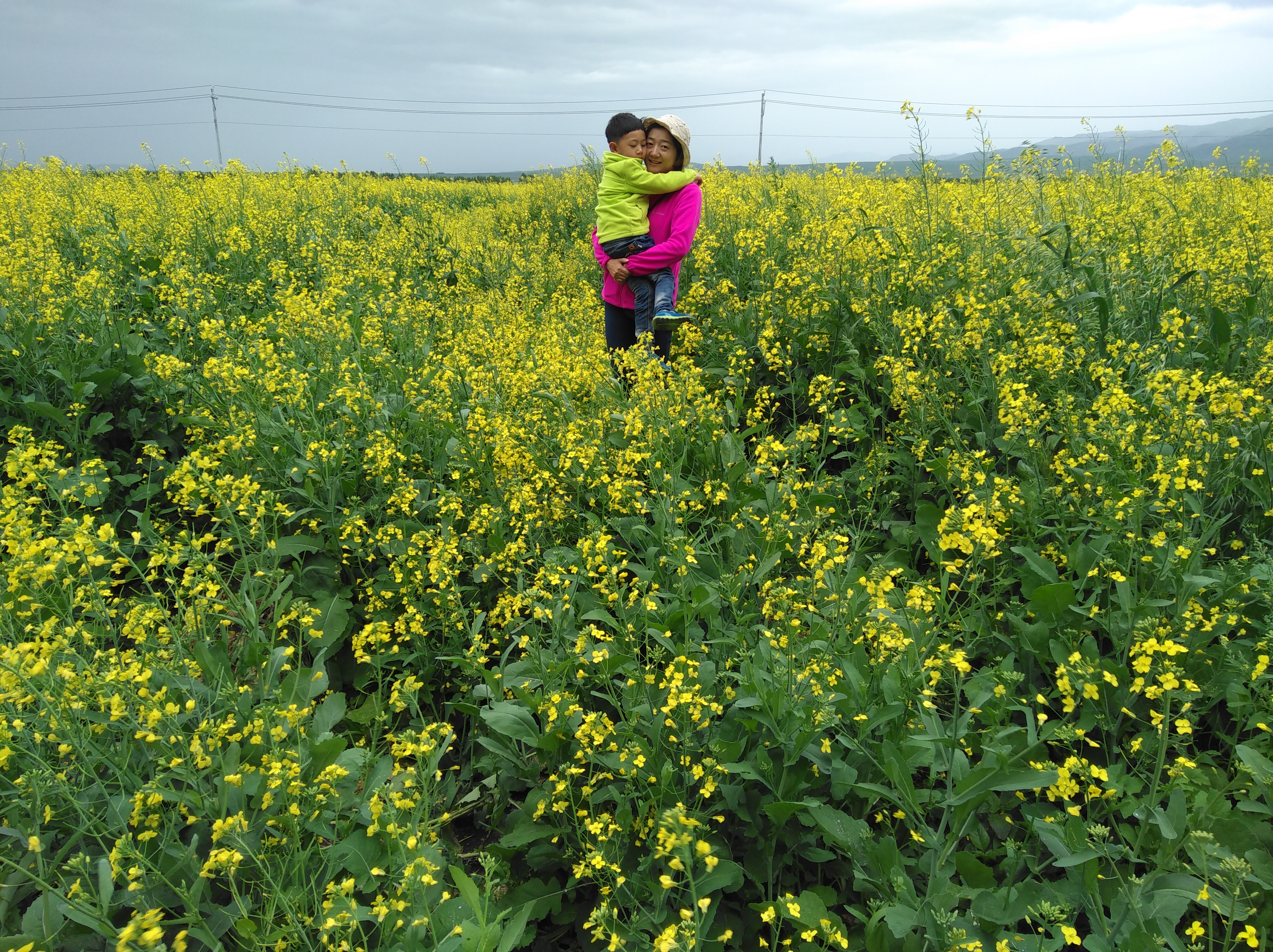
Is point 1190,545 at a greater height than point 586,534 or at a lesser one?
greater

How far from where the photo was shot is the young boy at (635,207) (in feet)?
15.5

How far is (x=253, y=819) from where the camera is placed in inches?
69.4

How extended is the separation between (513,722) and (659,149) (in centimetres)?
412

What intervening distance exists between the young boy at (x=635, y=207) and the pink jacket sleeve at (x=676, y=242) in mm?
58

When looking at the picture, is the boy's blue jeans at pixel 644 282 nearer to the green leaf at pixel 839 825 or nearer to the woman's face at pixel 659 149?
the woman's face at pixel 659 149

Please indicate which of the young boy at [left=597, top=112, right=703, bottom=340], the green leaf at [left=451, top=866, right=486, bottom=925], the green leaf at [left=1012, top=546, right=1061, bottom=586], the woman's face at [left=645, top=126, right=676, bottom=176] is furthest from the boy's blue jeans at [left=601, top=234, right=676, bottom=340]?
the green leaf at [left=451, top=866, right=486, bottom=925]

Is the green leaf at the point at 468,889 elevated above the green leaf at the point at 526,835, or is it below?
above

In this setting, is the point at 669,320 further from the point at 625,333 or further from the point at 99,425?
the point at 99,425

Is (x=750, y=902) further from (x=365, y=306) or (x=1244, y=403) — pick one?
(x=365, y=306)

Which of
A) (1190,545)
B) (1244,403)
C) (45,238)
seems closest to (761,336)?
(1244,403)

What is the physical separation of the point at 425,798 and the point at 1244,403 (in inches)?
145

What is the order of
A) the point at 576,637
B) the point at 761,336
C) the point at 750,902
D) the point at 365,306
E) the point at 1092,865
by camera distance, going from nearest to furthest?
the point at 1092,865
the point at 750,902
the point at 576,637
the point at 761,336
the point at 365,306

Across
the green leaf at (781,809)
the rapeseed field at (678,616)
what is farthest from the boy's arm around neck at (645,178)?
the green leaf at (781,809)

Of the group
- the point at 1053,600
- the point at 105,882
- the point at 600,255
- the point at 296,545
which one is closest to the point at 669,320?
the point at 600,255
